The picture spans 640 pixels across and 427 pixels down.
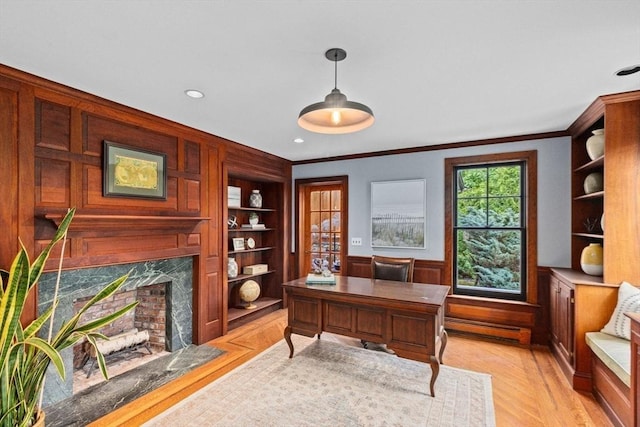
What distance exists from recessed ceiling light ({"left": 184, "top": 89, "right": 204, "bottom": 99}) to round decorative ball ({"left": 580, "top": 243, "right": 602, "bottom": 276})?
387 cm

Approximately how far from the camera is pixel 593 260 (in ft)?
9.91

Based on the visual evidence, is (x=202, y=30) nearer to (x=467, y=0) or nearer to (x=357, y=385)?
(x=467, y=0)

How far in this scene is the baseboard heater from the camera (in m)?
3.64

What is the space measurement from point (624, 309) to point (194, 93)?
12.5ft

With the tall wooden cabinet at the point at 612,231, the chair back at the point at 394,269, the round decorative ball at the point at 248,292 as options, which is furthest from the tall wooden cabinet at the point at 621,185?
the round decorative ball at the point at 248,292

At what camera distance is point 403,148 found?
4414 millimetres

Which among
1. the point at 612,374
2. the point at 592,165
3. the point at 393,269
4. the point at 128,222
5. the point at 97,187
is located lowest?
the point at 612,374

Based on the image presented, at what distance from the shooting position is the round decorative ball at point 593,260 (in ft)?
9.83

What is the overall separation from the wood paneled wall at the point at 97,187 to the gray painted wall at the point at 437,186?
1908 mm

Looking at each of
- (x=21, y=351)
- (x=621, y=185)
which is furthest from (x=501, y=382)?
(x=21, y=351)

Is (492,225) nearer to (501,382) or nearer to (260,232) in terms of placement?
(501,382)

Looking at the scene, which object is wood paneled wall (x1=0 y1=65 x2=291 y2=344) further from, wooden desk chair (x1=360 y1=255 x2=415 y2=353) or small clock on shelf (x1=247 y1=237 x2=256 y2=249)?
wooden desk chair (x1=360 y1=255 x2=415 y2=353)

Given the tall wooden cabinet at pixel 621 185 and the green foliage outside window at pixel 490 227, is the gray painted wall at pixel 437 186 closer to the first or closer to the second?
the green foliage outside window at pixel 490 227

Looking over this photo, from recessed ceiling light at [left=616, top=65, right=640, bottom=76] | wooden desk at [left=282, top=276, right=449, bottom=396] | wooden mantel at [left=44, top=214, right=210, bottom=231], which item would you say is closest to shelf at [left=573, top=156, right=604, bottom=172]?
recessed ceiling light at [left=616, top=65, right=640, bottom=76]
